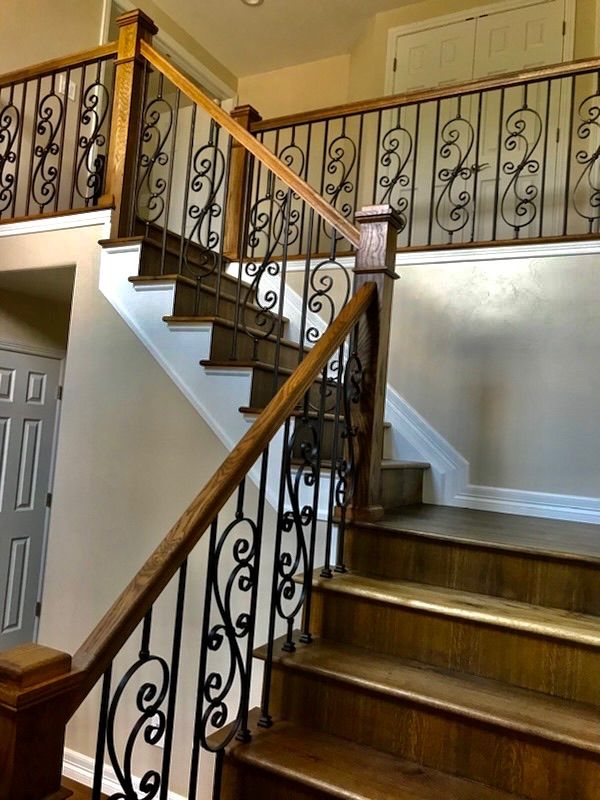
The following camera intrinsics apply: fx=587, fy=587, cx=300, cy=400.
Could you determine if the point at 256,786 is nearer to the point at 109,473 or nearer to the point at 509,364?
the point at 109,473

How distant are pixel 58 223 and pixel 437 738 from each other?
114 inches

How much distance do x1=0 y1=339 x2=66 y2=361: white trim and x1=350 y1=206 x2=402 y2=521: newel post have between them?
2768mm

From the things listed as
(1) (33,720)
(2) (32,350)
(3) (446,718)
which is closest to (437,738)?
(3) (446,718)

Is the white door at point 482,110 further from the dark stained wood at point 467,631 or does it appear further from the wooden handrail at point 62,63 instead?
the dark stained wood at point 467,631

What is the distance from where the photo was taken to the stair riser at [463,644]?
A: 1546 mm

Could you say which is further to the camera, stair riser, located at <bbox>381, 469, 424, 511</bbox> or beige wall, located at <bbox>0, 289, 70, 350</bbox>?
beige wall, located at <bbox>0, 289, 70, 350</bbox>

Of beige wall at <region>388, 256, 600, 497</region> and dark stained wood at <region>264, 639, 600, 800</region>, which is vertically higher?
beige wall at <region>388, 256, 600, 497</region>

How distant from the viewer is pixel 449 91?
303 cm

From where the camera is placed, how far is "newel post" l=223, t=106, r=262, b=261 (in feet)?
11.8

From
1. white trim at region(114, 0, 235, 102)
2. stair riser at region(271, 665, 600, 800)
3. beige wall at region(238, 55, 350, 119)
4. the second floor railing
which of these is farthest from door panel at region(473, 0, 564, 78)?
stair riser at region(271, 665, 600, 800)

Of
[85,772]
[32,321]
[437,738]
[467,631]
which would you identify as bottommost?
[85,772]

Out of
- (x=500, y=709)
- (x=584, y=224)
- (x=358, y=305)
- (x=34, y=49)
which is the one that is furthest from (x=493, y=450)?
(x=34, y=49)

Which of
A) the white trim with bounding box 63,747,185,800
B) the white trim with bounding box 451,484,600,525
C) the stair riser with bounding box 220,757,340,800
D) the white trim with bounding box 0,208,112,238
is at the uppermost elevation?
the white trim with bounding box 0,208,112,238

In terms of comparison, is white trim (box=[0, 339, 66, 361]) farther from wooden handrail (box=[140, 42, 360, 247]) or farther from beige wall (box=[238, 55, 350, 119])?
beige wall (box=[238, 55, 350, 119])
